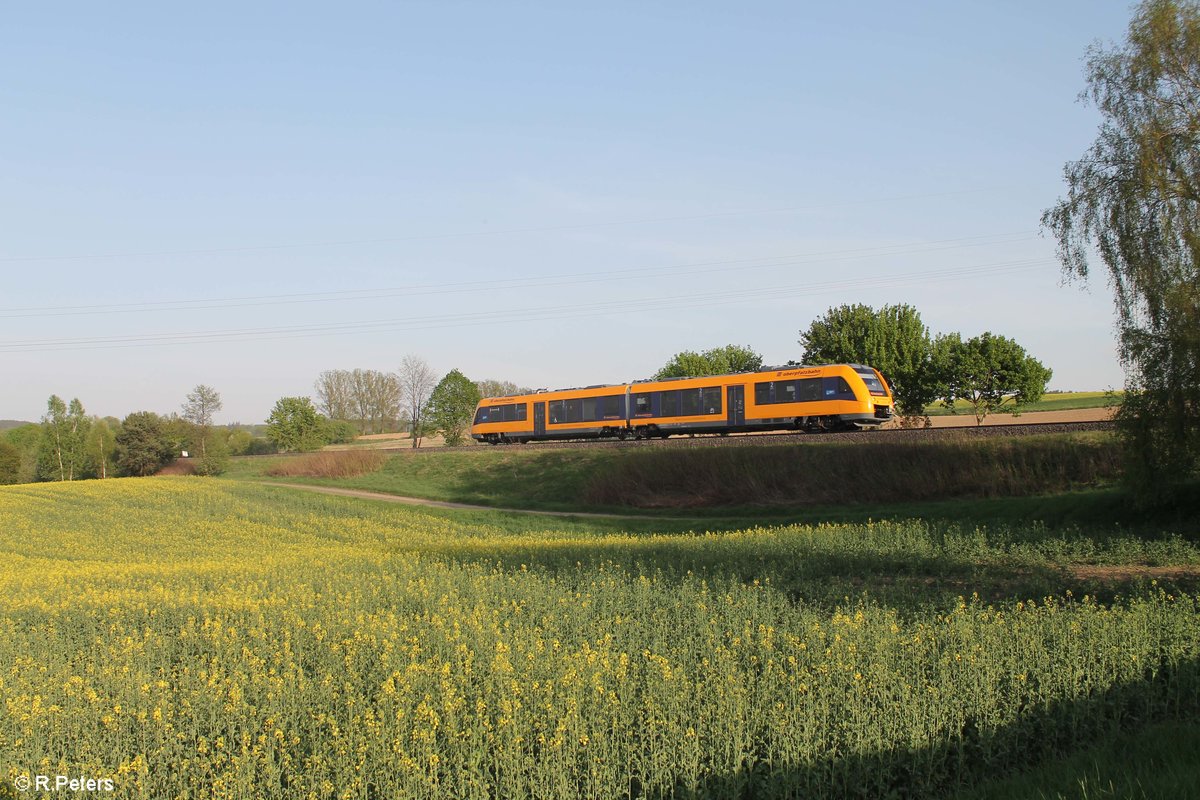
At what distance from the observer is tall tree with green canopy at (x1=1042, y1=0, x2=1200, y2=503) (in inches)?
779

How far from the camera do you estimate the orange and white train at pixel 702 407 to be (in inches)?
1323

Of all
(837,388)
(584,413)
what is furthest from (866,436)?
(584,413)

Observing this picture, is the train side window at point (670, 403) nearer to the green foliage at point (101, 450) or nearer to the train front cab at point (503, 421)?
the train front cab at point (503, 421)

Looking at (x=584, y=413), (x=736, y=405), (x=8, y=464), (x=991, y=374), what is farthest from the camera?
(x=8, y=464)

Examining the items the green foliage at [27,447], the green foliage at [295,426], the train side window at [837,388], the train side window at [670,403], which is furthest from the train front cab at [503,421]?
the green foliage at [27,447]

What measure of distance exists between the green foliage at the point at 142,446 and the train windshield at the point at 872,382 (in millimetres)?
53844

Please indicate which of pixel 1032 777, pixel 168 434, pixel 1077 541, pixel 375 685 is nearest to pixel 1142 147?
pixel 1077 541

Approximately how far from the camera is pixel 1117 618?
9867 millimetres

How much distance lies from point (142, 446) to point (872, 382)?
55.4 m

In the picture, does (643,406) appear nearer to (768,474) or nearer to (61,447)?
(768,474)

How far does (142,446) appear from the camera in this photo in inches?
2591

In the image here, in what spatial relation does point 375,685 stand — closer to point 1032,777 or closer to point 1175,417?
point 1032,777

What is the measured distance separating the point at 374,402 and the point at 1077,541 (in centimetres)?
9937

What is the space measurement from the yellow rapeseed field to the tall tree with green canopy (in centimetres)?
1034
